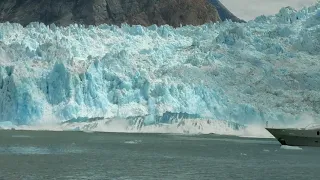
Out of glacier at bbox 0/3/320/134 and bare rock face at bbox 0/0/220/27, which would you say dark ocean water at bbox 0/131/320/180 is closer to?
glacier at bbox 0/3/320/134

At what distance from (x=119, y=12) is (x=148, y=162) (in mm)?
77006

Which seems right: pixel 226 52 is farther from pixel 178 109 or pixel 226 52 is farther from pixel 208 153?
pixel 208 153

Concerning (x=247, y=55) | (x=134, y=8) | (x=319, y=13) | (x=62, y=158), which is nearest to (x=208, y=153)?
(x=62, y=158)

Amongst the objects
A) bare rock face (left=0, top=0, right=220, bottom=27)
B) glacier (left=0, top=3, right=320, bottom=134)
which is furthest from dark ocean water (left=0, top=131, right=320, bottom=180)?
bare rock face (left=0, top=0, right=220, bottom=27)

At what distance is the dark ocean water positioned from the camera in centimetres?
2445

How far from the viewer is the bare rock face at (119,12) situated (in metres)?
103

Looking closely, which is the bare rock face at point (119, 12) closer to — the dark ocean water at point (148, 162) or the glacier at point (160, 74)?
the glacier at point (160, 74)

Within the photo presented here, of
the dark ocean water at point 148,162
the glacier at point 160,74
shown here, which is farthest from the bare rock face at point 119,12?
the dark ocean water at point 148,162

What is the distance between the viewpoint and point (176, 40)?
2699 inches

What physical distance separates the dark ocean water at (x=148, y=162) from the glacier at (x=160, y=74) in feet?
50.9

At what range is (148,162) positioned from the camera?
29.7 m

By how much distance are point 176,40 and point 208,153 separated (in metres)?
33.9

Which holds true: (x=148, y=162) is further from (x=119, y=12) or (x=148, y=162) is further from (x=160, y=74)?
(x=119, y=12)

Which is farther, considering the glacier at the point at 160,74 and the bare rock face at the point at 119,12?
the bare rock face at the point at 119,12
